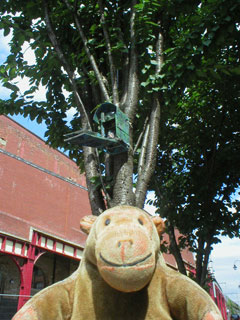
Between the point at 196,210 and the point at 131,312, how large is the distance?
4414 millimetres

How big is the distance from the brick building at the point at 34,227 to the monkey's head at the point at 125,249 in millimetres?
10848

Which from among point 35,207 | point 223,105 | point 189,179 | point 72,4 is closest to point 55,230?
point 35,207

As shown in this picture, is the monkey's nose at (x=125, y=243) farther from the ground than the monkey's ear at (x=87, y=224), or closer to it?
closer to it

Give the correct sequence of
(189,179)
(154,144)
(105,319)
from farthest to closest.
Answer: (189,179) → (154,144) → (105,319)

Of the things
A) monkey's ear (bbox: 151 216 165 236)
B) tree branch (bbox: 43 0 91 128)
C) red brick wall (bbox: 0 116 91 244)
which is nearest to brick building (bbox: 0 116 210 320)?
red brick wall (bbox: 0 116 91 244)

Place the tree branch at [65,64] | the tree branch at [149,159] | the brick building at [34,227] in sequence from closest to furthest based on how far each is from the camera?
the tree branch at [149,159] → the tree branch at [65,64] → the brick building at [34,227]

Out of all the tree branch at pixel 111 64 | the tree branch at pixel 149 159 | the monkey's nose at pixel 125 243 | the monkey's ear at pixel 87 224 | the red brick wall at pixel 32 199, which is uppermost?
the red brick wall at pixel 32 199

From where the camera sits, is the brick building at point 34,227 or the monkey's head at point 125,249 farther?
the brick building at point 34,227

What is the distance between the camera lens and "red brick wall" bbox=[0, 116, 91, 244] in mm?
14477

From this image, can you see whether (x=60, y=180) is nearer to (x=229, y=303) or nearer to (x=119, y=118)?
(x=119, y=118)

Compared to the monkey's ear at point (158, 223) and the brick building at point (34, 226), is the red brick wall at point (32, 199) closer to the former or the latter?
the brick building at point (34, 226)

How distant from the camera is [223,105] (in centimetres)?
615

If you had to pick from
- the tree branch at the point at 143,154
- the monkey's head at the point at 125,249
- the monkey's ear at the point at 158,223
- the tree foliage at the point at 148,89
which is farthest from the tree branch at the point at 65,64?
the monkey's head at the point at 125,249

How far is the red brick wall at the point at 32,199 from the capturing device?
1448cm
